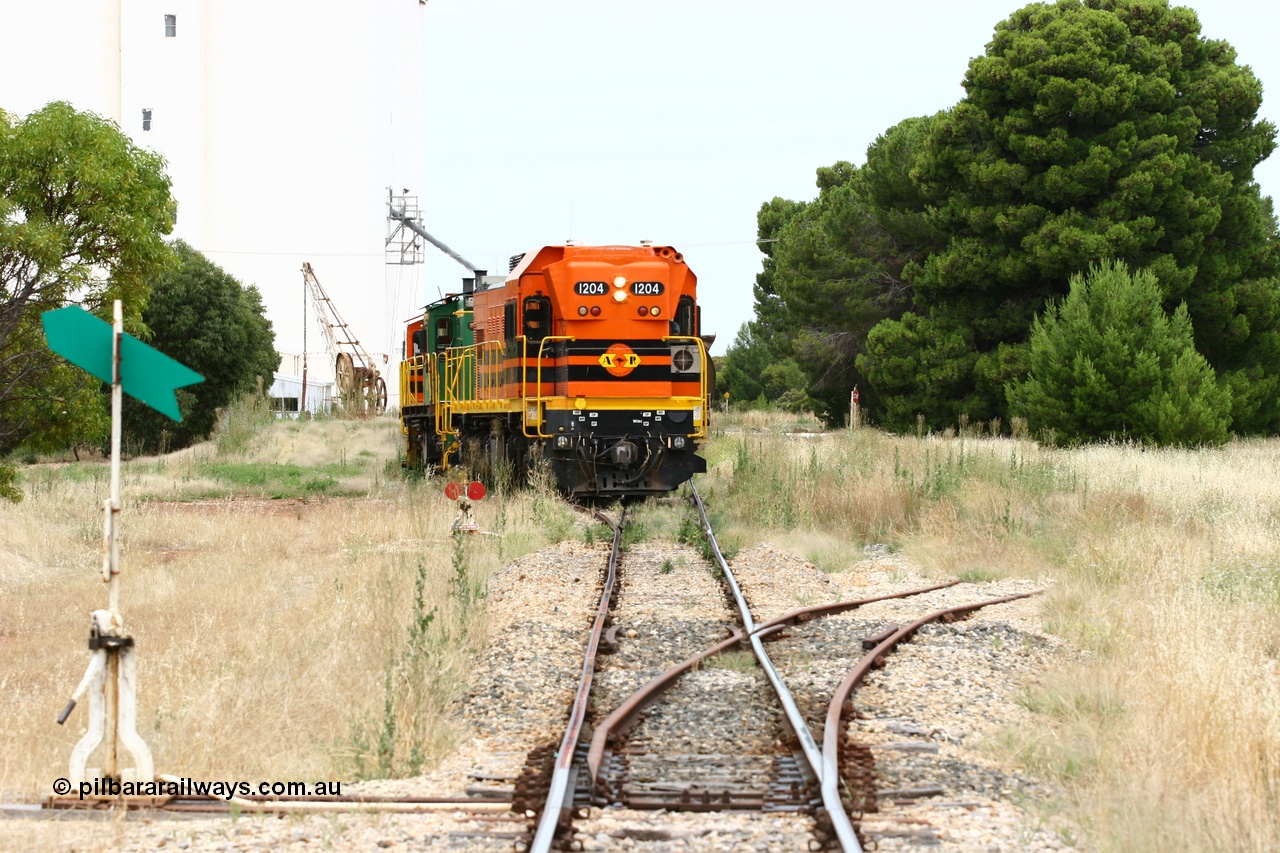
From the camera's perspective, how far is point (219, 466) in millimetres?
30453

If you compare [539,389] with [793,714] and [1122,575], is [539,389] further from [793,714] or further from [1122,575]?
[793,714]

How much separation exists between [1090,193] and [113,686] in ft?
109

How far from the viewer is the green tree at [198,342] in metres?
44.1

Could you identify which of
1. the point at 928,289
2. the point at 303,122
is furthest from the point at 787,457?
the point at 303,122

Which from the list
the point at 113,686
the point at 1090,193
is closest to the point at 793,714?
the point at 113,686

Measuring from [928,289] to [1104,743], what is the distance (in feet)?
109

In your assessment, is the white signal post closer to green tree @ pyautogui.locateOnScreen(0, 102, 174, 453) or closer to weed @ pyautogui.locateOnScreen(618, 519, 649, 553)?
green tree @ pyautogui.locateOnScreen(0, 102, 174, 453)

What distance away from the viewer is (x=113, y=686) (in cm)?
620

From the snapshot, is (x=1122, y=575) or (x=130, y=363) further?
(x=1122, y=575)

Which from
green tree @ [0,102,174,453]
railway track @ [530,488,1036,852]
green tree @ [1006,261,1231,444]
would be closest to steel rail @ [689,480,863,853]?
railway track @ [530,488,1036,852]

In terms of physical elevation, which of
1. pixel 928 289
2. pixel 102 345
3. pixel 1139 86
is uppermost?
pixel 1139 86

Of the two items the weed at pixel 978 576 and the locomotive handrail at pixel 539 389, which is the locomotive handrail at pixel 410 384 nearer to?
the locomotive handrail at pixel 539 389

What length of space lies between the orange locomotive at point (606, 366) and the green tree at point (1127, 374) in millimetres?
10162

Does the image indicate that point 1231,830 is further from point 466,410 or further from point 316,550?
point 466,410
